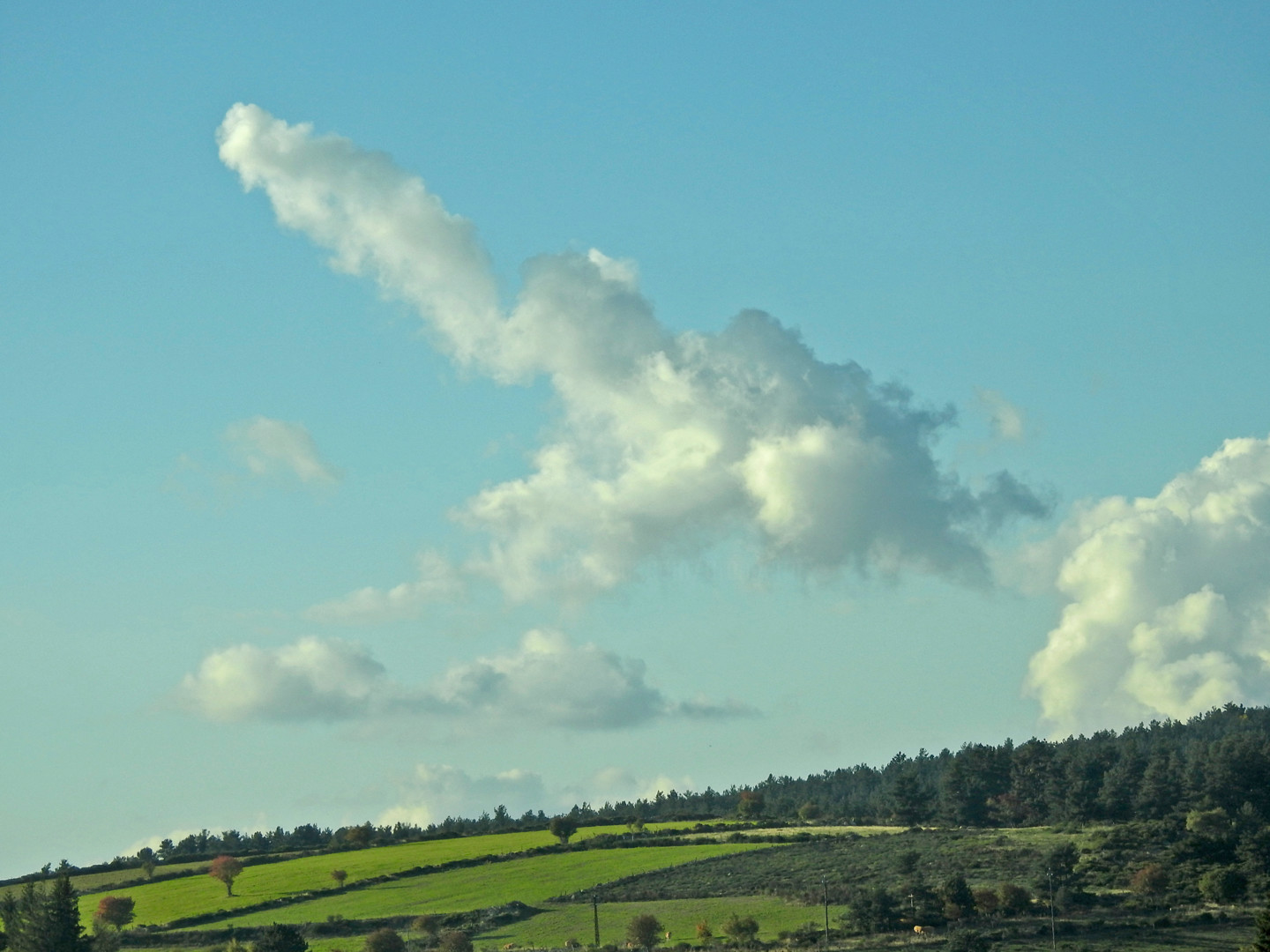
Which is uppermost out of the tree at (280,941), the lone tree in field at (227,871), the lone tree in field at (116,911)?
the lone tree in field at (227,871)

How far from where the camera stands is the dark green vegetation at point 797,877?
106188mm

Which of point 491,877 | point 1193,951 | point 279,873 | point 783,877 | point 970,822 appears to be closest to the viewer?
point 1193,951

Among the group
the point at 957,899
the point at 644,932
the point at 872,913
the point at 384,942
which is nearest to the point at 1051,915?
the point at 957,899

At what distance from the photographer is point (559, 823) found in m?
166

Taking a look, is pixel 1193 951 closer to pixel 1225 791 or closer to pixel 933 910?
pixel 933 910

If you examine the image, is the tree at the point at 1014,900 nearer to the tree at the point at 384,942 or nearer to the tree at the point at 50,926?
the tree at the point at 384,942

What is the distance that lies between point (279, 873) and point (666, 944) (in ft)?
201

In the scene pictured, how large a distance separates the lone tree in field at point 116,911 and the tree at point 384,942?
109ft

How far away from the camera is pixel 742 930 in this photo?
4144 inches

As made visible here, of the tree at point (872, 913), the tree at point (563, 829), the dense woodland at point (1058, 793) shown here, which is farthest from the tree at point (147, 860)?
the tree at point (872, 913)

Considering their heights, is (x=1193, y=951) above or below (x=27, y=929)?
below

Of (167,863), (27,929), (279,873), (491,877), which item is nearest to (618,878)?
(491,877)

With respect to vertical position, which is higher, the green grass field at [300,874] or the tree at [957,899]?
the green grass field at [300,874]

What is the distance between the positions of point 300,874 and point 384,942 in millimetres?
44474
